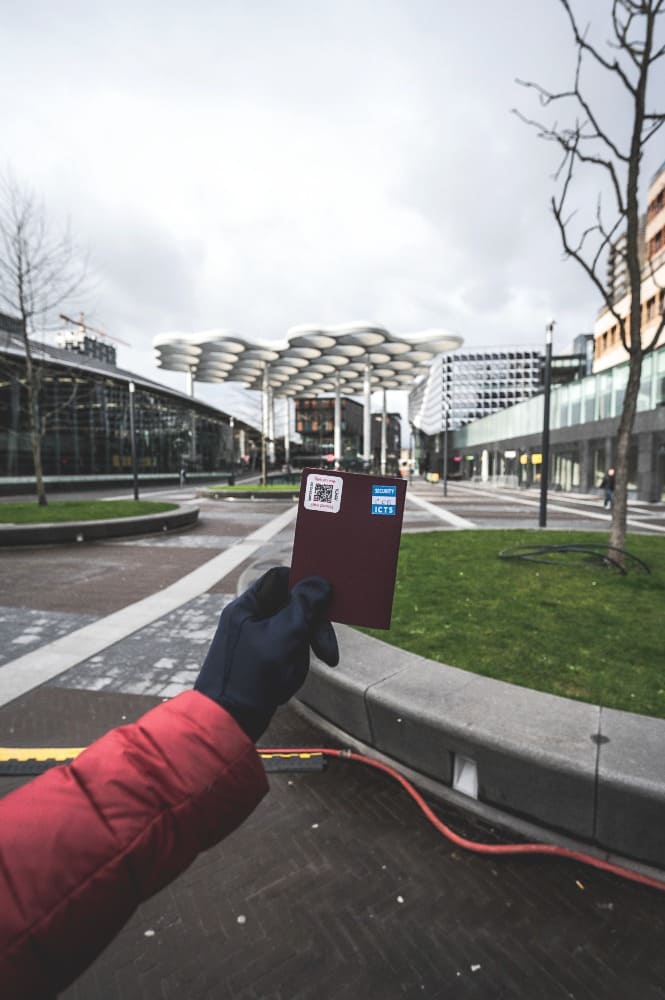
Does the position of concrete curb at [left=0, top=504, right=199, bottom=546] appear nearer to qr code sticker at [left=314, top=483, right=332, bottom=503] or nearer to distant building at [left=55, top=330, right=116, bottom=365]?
qr code sticker at [left=314, top=483, right=332, bottom=503]

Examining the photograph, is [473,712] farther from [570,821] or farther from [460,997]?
[460,997]

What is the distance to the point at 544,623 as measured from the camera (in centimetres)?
512

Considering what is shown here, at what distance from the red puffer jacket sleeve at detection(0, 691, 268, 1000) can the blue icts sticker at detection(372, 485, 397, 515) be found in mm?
760

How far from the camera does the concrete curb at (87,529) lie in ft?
38.2

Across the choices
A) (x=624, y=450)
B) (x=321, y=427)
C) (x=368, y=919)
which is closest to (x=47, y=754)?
(x=368, y=919)

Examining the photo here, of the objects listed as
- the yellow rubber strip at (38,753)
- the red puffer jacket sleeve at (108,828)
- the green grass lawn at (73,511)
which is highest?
the red puffer jacket sleeve at (108,828)

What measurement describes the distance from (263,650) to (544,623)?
452 centimetres

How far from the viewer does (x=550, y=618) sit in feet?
17.3

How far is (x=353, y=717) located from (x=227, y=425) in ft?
219

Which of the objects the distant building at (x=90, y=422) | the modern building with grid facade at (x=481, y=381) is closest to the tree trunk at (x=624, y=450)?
the distant building at (x=90, y=422)

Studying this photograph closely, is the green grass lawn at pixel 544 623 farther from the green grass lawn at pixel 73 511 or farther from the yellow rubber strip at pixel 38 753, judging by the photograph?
the green grass lawn at pixel 73 511

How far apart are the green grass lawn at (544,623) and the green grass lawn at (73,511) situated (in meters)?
9.43

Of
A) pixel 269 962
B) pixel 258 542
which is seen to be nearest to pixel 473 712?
pixel 269 962

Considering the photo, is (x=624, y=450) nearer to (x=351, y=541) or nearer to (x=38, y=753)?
(x=351, y=541)
